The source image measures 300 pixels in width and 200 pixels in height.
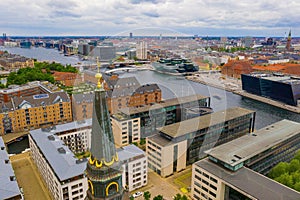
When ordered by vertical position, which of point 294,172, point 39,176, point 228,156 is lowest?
point 39,176

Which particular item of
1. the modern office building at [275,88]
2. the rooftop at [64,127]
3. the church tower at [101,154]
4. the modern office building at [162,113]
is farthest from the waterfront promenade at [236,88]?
the church tower at [101,154]

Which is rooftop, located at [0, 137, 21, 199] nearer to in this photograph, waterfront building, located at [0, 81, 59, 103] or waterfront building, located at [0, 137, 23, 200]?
waterfront building, located at [0, 137, 23, 200]

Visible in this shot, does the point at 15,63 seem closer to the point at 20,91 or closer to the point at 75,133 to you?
the point at 20,91

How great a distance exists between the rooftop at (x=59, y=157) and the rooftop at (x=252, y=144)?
684 cm

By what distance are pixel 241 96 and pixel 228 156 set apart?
25542 millimetres

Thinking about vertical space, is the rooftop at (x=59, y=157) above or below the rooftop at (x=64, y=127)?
below

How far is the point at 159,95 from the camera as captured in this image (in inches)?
965

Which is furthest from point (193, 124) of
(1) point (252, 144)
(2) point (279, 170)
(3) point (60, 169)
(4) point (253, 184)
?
(3) point (60, 169)

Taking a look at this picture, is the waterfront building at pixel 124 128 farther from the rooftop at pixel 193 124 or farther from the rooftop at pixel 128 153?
the rooftop at pixel 193 124

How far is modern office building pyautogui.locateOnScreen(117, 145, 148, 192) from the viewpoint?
1316 centimetres

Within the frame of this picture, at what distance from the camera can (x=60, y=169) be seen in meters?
12.0

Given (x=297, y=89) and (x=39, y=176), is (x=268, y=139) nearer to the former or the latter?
(x=39, y=176)

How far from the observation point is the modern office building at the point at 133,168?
13.2 m

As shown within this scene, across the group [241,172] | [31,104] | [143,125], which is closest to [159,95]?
[143,125]
